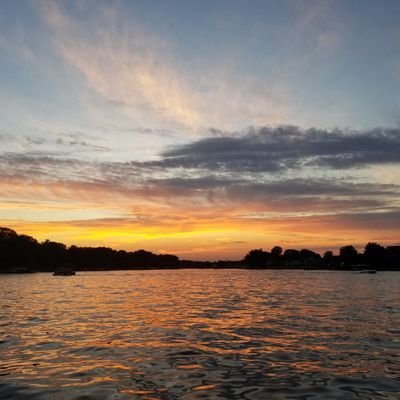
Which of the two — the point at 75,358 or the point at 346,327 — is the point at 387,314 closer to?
the point at 346,327

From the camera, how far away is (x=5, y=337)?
30.0 m

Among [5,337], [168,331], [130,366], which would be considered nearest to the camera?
[130,366]

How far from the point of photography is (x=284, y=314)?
43.0 m

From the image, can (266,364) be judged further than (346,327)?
No

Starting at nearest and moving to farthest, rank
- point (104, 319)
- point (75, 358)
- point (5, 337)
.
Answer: point (75, 358) < point (5, 337) < point (104, 319)

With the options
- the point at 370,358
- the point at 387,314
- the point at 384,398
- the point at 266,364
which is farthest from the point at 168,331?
the point at 387,314

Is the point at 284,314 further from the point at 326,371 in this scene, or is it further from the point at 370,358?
the point at 326,371

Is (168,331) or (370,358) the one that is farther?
(168,331)

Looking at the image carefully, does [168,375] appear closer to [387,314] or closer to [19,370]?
[19,370]

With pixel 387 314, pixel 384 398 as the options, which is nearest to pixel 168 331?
pixel 384 398

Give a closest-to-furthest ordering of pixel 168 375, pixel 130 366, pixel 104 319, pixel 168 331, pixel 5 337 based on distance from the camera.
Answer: pixel 168 375 < pixel 130 366 < pixel 5 337 < pixel 168 331 < pixel 104 319

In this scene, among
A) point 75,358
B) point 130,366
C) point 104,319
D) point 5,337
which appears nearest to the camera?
point 130,366

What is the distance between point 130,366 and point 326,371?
9.07 metres

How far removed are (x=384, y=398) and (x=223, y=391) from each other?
5783 mm
